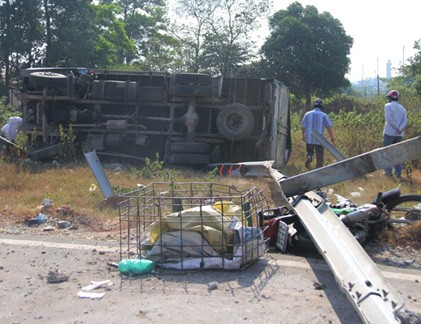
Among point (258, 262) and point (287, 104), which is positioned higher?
point (287, 104)

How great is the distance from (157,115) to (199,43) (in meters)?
24.1

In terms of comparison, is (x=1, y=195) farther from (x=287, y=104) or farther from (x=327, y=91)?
(x=327, y=91)

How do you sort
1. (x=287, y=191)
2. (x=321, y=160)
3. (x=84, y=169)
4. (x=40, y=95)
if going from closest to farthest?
(x=287, y=191) < (x=84, y=169) < (x=321, y=160) < (x=40, y=95)

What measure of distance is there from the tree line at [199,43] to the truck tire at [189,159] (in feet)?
58.7

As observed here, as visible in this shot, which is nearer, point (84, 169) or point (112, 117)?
point (84, 169)

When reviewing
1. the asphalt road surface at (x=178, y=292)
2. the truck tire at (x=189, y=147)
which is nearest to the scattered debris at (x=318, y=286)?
the asphalt road surface at (x=178, y=292)

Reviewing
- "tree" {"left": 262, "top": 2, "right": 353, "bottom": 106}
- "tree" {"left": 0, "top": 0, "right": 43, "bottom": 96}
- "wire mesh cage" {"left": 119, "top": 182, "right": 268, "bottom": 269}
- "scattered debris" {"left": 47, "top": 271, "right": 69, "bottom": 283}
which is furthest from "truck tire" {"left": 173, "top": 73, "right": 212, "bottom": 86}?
"tree" {"left": 262, "top": 2, "right": 353, "bottom": 106}

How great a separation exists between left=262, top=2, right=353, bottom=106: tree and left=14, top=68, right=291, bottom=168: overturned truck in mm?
20808

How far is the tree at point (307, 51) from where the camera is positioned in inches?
1232

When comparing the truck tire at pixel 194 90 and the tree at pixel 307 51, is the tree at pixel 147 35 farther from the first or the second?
the truck tire at pixel 194 90

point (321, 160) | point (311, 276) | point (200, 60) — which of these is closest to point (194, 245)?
point (311, 276)

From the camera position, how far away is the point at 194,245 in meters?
4.07

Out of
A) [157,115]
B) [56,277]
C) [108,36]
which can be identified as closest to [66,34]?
[108,36]

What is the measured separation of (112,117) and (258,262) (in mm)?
7454
